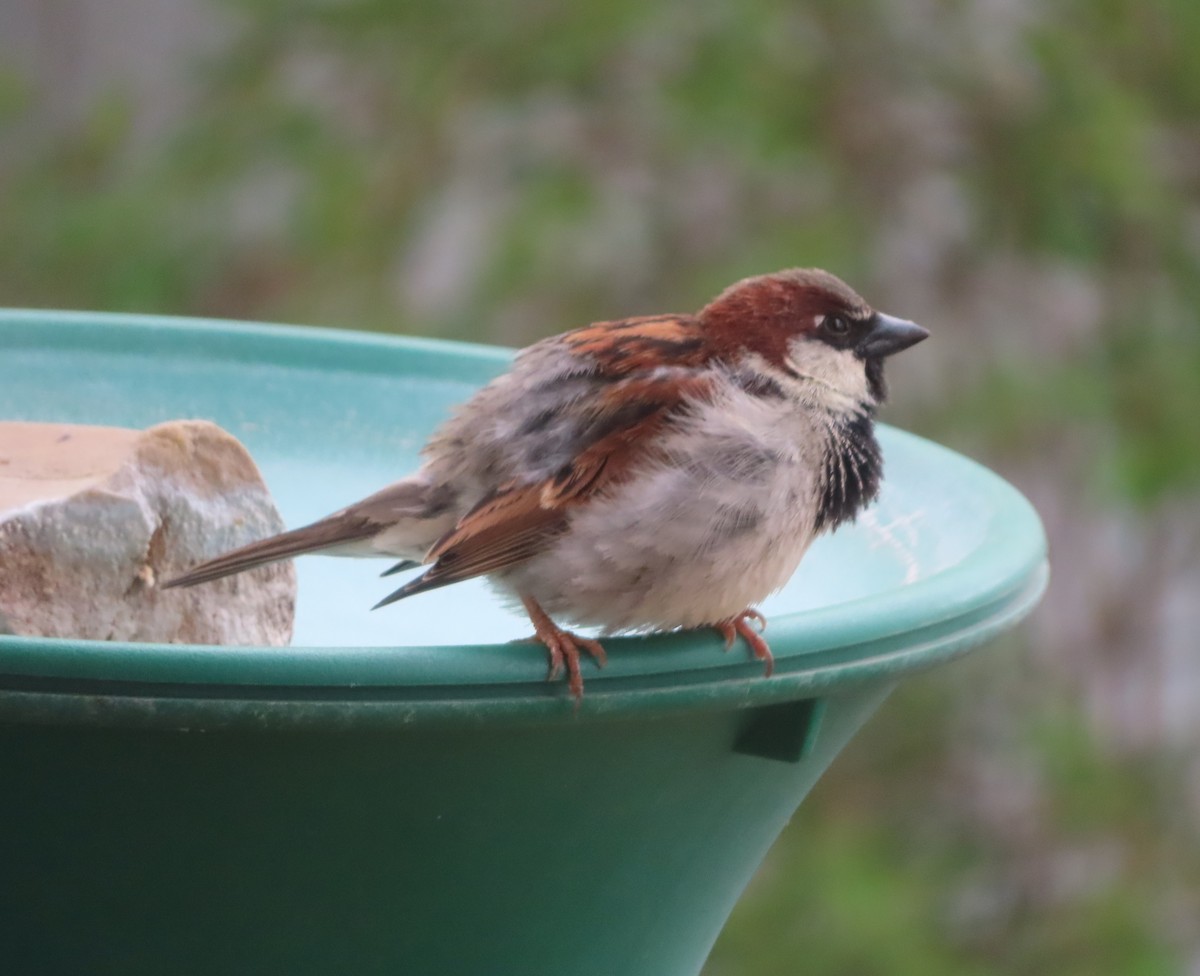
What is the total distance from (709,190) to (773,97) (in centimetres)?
39

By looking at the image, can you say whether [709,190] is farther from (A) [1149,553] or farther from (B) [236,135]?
(A) [1149,553]

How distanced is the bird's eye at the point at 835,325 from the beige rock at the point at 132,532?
681mm

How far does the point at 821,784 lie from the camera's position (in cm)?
443

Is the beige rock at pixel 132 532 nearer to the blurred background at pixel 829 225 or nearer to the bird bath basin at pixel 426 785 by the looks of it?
the bird bath basin at pixel 426 785

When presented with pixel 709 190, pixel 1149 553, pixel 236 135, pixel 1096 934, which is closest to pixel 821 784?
pixel 1096 934

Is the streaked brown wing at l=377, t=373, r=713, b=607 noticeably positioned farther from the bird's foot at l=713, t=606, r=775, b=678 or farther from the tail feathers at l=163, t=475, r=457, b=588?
the bird's foot at l=713, t=606, r=775, b=678

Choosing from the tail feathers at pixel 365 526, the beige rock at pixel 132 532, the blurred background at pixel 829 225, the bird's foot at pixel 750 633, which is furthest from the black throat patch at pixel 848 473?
the blurred background at pixel 829 225

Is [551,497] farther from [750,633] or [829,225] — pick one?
[829,225]

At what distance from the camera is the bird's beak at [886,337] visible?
2143 millimetres

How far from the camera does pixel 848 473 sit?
1.93 meters

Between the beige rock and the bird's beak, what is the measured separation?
729mm

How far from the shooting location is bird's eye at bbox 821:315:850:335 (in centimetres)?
212

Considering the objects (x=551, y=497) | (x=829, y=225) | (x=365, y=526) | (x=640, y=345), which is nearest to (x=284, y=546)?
(x=365, y=526)

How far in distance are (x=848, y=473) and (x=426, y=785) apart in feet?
2.36
